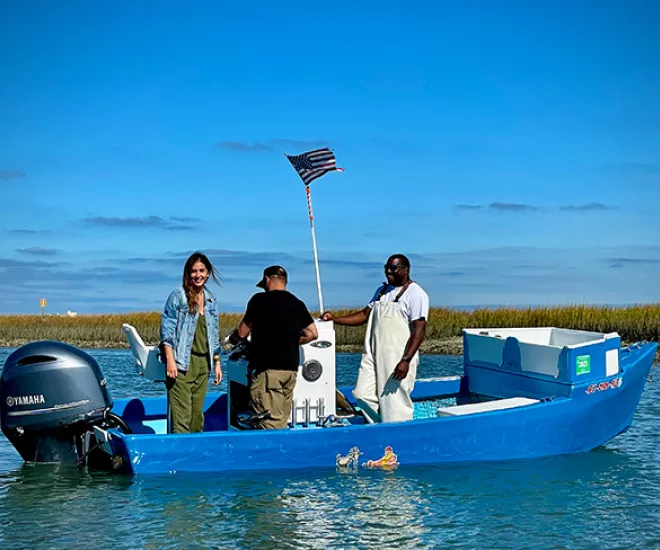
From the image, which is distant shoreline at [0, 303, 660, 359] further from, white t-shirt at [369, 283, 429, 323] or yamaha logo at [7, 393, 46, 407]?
yamaha logo at [7, 393, 46, 407]

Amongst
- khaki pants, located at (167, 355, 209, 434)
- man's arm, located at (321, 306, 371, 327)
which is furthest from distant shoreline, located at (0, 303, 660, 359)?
khaki pants, located at (167, 355, 209, 434)

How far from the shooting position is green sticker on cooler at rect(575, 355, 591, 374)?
9.16m

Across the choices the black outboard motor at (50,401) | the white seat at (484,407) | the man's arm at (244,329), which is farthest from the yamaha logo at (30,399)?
the white seat at (484,407)

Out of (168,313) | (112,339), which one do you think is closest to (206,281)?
(168,313)

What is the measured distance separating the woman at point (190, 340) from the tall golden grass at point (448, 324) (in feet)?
60.2

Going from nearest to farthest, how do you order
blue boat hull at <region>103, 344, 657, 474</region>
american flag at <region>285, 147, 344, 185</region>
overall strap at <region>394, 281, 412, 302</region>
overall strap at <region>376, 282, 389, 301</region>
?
blue boat hull at <region>103, 344, 657, 474</region>
overall strap at <region>394, 281, 412, 302</region>
overall strap at <region>376, 282, 389, 301</region>
american flag at <region>285, 147, 344, 185</region>

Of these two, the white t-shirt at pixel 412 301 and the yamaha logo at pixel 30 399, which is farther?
the white t-shirt at pixel 412 301

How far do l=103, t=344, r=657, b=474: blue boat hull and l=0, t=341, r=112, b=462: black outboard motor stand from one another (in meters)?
0.48

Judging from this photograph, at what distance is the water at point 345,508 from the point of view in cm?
637

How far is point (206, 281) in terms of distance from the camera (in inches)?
319

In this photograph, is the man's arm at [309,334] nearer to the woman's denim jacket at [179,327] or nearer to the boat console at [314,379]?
the boat console at [314,379]

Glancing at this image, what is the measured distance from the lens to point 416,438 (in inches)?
328

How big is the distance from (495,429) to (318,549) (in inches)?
120

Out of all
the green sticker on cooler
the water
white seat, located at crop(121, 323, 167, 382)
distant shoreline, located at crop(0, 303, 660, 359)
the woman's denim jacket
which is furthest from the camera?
distant shoreline, located at crop(0, 303, 660, 359)
